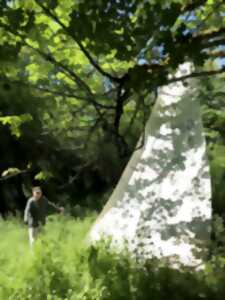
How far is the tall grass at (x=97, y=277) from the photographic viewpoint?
802 cm

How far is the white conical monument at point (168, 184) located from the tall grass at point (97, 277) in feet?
8.59

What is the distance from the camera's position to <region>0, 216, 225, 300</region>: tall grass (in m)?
8.02

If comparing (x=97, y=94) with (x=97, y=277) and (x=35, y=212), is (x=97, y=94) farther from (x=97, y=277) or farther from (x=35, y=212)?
(x=35, y=212)

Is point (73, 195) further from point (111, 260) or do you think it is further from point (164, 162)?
point (111, 260)

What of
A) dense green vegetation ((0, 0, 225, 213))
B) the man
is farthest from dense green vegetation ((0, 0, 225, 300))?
the man

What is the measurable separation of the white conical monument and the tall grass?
2.62 meters

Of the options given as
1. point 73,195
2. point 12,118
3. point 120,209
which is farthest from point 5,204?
point 12,118

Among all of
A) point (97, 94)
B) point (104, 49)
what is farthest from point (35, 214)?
point (104, 49)

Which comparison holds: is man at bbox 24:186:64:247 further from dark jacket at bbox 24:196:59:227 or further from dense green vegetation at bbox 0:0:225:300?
dense green vegetation at bbox 0:0:225:300

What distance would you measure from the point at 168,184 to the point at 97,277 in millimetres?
4571

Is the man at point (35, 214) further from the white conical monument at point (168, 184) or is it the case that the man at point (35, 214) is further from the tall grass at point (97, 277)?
the tall grass at point (97, 277)

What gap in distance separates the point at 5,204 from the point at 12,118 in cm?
1402

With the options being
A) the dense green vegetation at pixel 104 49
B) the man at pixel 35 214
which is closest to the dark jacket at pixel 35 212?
the man at pixel 35 214

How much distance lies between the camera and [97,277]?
27.8 feet
